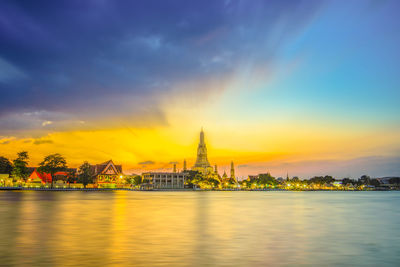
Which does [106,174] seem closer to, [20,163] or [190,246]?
[20,163]

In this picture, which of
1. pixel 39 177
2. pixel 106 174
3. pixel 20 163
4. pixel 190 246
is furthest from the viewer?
pixel 106 174

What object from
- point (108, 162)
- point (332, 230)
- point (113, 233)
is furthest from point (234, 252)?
point (108, 162)

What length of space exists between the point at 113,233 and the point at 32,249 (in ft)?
25.8

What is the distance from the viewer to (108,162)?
620 feet

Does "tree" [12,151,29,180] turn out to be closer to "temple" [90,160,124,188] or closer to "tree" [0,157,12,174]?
"tree" [0,157,12,174]

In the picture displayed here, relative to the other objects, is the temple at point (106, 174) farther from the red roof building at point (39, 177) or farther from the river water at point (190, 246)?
the river water at point (190, 246)

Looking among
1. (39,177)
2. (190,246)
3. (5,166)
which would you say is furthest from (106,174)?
(190,246)

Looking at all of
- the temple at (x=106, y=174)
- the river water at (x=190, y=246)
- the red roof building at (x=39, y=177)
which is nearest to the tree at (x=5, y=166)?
the red roof building at (x=39, y=177)

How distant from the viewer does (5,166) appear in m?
158

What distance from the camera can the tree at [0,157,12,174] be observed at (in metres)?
158

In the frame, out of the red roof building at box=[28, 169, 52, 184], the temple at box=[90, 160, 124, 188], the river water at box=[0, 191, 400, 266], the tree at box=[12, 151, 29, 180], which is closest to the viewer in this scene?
the river water at box=[0, 191, 400, 266]

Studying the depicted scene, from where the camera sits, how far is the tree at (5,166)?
517ft

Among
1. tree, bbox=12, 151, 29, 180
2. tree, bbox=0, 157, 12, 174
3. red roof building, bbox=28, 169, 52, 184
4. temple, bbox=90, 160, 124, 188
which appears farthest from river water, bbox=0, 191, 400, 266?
temple, bbox=90, 160, 124, 188

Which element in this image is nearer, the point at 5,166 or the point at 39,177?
the point at 5,166
